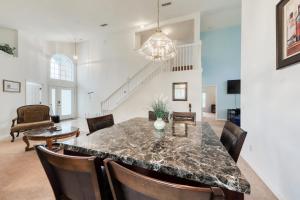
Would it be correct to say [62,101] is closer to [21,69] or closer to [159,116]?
[21,69]

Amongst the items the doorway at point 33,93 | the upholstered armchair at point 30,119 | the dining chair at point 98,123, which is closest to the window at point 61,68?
the doorway at point 33,93

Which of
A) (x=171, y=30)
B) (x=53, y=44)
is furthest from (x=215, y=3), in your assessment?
(x=53, y=44)

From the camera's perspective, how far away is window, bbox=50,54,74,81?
7.66 meters

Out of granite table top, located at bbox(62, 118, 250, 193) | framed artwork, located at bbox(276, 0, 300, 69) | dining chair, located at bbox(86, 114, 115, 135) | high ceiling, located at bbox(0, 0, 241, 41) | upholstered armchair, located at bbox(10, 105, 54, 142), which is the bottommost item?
upholstered armchair, located at bbox(10, 105, 54, 142)

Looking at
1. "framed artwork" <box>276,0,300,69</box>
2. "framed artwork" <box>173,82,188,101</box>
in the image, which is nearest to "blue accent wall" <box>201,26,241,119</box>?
"framed artwork" <box>173,82,188,101</box>

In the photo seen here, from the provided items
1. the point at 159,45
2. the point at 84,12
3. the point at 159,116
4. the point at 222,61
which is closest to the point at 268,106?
the point at 159,116

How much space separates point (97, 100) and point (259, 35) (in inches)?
281

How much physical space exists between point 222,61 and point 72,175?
8.63 metres

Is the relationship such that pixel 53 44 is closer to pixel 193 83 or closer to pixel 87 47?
pixel 87 47

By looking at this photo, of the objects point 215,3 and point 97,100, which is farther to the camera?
point 97,100

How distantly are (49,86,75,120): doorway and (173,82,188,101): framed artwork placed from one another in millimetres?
5826

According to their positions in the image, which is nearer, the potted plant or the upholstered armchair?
the potted plant

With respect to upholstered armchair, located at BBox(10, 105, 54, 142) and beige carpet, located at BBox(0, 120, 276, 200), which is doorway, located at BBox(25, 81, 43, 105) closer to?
upholstered armchair, located at BBox(10, 105, 54, 142)

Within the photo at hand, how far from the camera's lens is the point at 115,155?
1.01 metres
